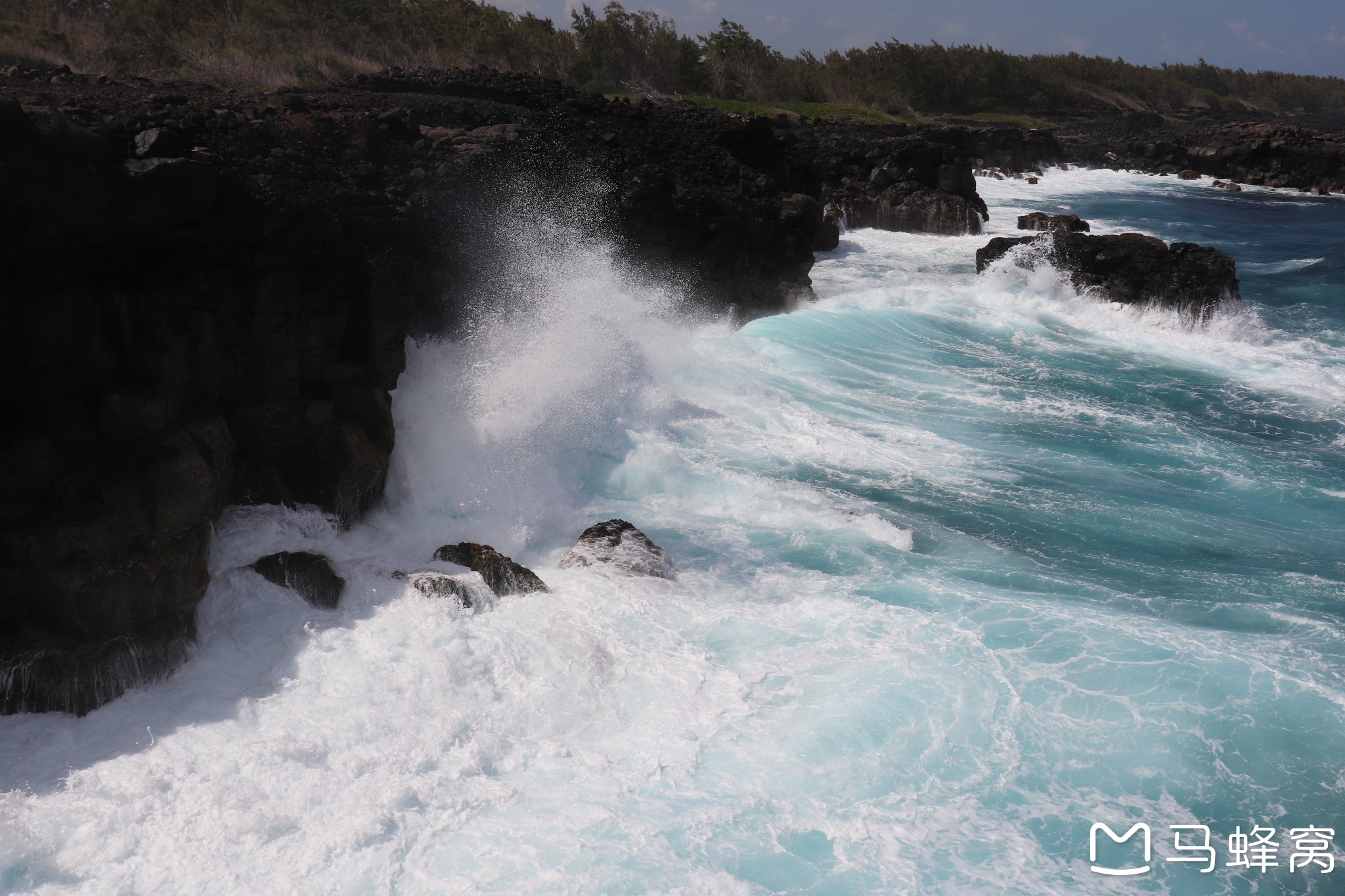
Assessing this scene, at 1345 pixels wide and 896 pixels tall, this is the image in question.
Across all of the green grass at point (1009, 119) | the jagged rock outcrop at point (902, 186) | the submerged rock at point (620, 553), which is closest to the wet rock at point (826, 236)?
the jagged rock outcrop at point (902, 186)

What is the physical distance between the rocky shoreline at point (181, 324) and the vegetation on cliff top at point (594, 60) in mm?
12615

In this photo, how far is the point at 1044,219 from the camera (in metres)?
28.1

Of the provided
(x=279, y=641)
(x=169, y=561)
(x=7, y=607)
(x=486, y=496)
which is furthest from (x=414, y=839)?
(x=486, y=496)

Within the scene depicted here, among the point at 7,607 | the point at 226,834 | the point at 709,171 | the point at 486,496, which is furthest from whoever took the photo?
the point at 709,171

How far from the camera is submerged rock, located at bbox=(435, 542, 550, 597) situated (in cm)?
894

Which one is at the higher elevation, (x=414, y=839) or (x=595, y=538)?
(x=595, y=538)

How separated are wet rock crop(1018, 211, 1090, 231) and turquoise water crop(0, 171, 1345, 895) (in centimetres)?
1229

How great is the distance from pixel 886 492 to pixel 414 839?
24.2ft

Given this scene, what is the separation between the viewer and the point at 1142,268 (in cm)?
2072

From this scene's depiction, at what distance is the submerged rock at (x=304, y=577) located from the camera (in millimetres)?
8477

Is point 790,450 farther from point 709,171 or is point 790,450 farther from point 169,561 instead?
point 709,171

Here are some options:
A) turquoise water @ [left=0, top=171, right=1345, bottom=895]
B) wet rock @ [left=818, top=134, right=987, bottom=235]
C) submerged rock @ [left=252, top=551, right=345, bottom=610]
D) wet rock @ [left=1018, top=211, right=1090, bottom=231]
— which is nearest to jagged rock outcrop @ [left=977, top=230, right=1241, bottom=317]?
wet rock @ [left=1018, top=211, right=1090, bottom=231]

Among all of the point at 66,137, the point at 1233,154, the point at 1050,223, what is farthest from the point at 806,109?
the point at 66,137

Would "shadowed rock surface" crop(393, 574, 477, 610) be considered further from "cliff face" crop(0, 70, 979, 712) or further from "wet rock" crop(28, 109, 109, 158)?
"wet rock" crop(28, 109, 109, 158)
